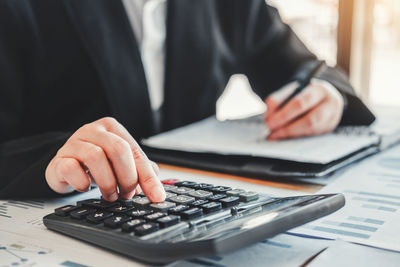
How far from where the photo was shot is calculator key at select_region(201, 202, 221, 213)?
0.41 meters

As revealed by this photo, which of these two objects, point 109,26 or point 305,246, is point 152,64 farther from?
point 305,246

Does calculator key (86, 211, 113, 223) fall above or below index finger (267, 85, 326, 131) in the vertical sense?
below

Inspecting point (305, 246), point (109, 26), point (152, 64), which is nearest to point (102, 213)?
point (305, 246)

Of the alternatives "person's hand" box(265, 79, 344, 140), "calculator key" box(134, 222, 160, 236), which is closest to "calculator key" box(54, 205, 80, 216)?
"calculator key" box(134, 222, 160, 236)

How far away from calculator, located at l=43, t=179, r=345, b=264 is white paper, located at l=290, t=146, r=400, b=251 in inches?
1.2

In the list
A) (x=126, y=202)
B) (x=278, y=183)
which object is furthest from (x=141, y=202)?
(x=278, y=183)

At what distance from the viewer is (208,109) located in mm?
1131

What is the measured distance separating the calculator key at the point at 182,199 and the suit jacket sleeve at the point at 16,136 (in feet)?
0.63

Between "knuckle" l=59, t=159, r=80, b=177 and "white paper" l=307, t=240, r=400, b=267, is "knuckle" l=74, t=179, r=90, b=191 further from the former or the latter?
"white paper" l=307, t=240, r=400, b=267

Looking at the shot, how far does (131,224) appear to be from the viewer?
1.28 ft

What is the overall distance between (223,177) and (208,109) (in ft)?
1.61

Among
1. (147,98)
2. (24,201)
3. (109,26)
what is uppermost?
(109,26)

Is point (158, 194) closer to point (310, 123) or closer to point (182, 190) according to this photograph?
point (182, 190)

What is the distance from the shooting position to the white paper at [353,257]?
367 mm
